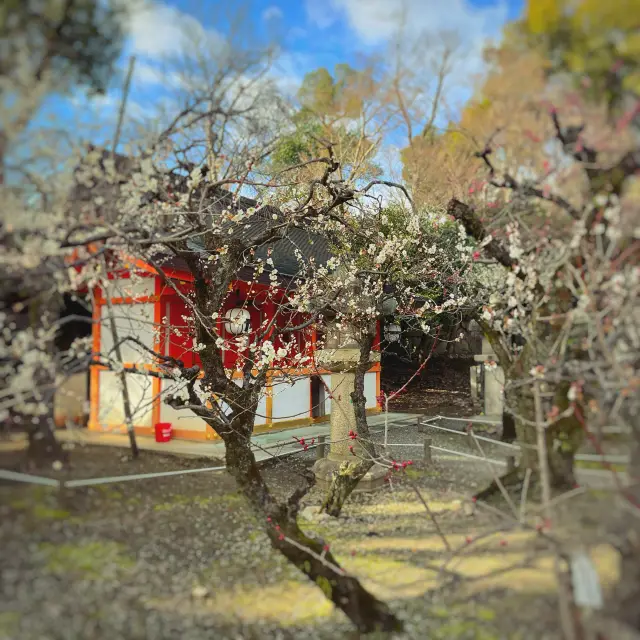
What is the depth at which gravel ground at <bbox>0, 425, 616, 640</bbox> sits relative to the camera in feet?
5.98

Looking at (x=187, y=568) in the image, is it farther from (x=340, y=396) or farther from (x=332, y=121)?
(x=332, y=121)

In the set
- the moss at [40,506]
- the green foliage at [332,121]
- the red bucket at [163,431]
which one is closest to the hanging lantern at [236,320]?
the green foliage at [332,121]

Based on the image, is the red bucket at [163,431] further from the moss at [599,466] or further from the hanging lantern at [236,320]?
the hanging lantern at [236,320]

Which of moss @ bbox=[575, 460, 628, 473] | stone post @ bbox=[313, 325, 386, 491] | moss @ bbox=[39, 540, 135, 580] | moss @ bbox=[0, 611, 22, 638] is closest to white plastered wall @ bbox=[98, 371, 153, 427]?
moss @ bbox=[39, 540, 135, 580]

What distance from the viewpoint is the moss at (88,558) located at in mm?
1896

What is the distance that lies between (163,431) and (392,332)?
7.09m

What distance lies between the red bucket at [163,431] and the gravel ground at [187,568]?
0.17 metres

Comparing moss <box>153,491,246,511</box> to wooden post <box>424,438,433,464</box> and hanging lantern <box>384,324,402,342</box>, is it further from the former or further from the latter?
hanging lantern <box>384,324,402,342</box>

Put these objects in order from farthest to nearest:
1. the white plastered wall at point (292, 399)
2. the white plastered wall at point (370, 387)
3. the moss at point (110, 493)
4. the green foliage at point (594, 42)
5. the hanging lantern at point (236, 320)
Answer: the white plastered wall at point (370, 387) → the white plastered wall at point (292, 399) → the hanging lantern at point (236, 320) → the moss at point (110, 493) → the green foliage at point (594, 42)

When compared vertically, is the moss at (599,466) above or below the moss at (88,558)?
A: above

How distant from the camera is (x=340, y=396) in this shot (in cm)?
577

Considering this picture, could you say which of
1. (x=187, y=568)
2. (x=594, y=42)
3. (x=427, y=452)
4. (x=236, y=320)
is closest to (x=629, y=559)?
(x=594, y=42)

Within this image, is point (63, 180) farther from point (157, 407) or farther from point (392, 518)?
point (392, 518)

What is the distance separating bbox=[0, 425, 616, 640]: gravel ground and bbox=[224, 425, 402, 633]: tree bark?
7 cm
